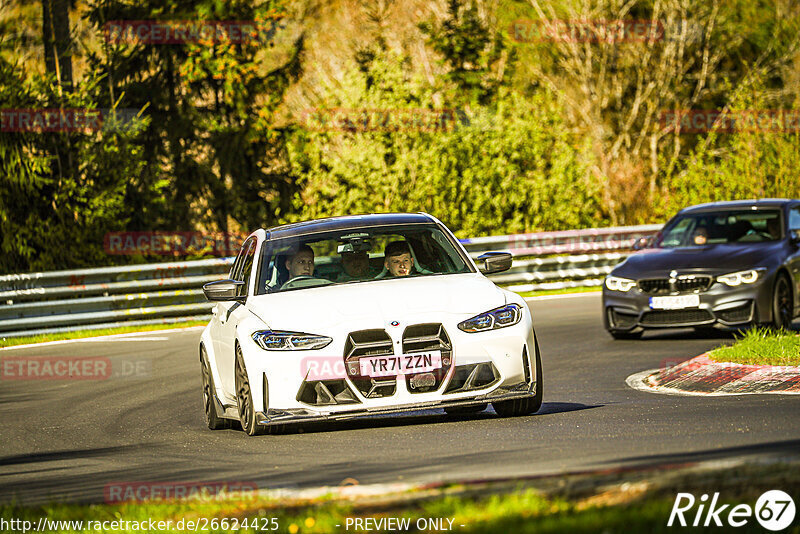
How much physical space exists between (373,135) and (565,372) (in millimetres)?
20331

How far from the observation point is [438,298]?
9688 millimetres

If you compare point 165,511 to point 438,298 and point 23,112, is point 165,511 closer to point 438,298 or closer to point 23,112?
point 438,298

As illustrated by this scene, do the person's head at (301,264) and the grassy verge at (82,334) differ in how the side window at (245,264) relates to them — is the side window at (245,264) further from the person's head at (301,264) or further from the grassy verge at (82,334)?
the grassy verge at (82,334)

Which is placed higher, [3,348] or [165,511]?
[165,511]

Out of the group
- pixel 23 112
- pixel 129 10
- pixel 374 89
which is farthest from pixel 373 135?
pixel 23 112

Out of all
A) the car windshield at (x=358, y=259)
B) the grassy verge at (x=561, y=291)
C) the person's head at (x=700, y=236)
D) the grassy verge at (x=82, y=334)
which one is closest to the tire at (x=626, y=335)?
the person's head at (x=700, y=236)

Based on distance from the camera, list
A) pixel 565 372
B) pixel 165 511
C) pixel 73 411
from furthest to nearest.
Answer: pixel 565 372 < pixel 73 411 < pixel 165 511

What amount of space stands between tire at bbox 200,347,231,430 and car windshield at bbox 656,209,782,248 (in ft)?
24.8

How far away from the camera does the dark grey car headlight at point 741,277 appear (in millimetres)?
15805

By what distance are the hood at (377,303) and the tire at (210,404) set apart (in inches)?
45.7

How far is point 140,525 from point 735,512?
2635 millimetres

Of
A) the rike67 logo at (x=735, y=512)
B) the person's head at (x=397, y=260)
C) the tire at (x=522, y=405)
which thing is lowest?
the tire at (x=522, y=405)

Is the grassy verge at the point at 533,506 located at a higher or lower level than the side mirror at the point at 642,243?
higher

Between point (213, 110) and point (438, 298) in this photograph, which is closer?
point (438, 298)
